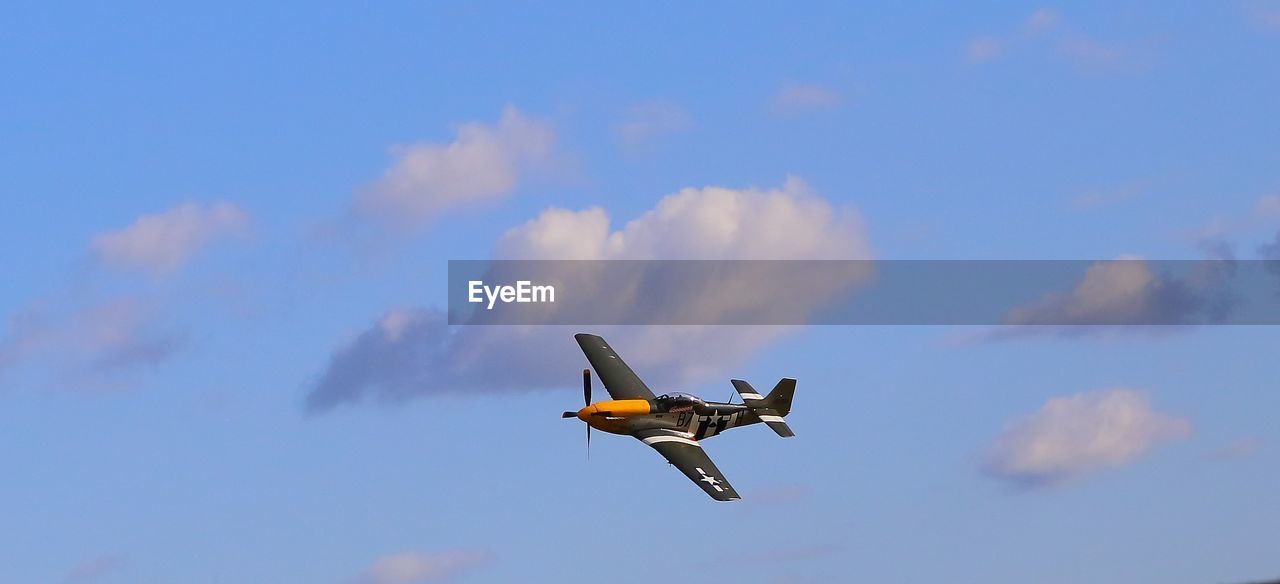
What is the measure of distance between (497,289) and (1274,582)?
53796 millimetres

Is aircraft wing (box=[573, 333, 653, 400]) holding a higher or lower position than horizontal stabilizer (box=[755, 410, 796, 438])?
higher

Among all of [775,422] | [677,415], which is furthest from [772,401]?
[677,415]

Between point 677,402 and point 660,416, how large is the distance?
57.3 inches

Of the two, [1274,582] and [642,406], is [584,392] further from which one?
[1274,582]

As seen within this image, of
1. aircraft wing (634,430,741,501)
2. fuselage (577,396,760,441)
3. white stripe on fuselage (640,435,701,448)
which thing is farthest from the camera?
fuselage (577,396,760,441)

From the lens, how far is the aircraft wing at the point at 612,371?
10426cm

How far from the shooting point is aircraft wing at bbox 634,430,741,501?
89.7 metres

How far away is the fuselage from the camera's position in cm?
9819

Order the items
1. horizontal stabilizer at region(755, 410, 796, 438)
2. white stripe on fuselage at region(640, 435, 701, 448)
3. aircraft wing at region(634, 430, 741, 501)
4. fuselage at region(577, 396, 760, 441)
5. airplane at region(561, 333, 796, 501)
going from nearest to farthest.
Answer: aircraft wing at region(634, 430, 741, 501), airplane at region(561, 333, 796, 501), white stripe on fuselage at region(640, 435, 701, 448), fuselage at region(577, 396, 760, 441), horizontal stabilizer at region(755, 410, 796, 438)

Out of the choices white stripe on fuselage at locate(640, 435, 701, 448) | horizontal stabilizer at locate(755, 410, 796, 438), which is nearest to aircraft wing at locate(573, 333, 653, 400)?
white stripe on fuselage at locate(640, 435, 701, 448)

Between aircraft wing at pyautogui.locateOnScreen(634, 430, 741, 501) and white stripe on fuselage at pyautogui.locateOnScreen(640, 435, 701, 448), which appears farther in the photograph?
white stripe on fuselage at pyautogui.locateOnScreen(640, 435, 701, 448)

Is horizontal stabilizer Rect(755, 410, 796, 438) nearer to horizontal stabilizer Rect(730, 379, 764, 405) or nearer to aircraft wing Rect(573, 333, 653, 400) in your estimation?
horizontal stabilizer Rect(730, 379, 764, 405)

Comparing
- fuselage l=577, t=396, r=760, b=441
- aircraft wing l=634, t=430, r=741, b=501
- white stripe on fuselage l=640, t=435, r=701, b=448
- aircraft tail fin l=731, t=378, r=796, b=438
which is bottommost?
aircraft wing l=634, t=430, r=741, b=501

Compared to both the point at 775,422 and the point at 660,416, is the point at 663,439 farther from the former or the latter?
the point at 775,422
